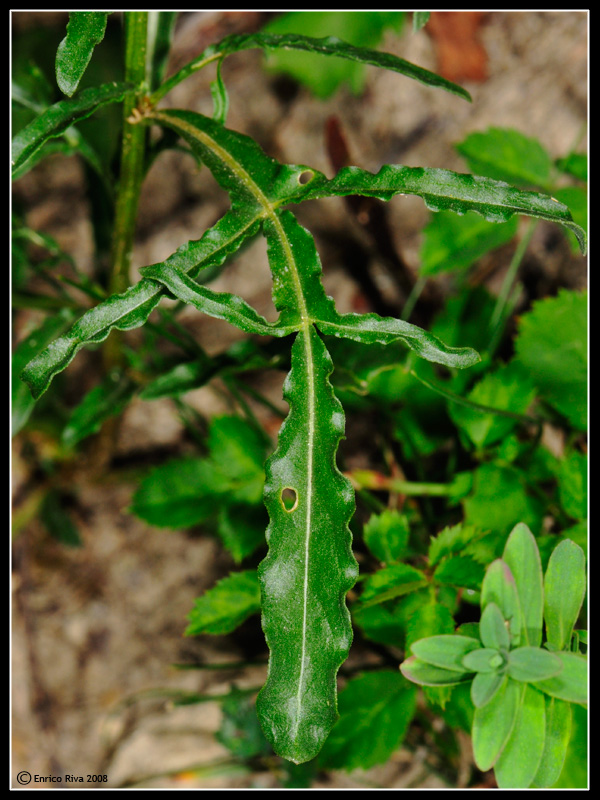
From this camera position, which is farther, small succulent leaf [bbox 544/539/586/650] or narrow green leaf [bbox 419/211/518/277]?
narrow green leaf [bbox 419/211/518/277]

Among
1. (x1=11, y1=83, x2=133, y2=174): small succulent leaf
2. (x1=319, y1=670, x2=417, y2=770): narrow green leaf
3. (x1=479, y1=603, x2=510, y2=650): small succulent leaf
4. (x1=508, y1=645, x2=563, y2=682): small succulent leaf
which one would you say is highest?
(x1=11, y1=83, x2=133, y2=174): small succulent leaf

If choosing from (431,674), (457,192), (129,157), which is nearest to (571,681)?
(431,674)

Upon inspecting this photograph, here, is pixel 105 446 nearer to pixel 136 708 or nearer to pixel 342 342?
pixel 136 708

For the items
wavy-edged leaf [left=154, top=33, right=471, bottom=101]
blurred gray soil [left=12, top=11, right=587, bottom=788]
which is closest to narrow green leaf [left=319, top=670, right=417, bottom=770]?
blurred gray soil [left=12, top=11, right=587, bottom=788]

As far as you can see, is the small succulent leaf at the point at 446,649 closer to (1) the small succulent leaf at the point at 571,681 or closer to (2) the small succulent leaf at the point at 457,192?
(1) the small succulent leaf at the point at 571,681

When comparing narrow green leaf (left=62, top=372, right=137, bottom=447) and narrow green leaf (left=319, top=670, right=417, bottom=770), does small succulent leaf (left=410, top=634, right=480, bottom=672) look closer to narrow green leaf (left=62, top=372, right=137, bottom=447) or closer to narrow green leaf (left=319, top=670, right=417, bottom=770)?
narrow green leaf (left=319, top=670, right=417, bottom=770)

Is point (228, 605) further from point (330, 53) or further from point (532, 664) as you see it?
point (330, 53)

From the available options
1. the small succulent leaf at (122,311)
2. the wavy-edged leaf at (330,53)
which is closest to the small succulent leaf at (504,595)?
the small succulent leaf at (122,311)
